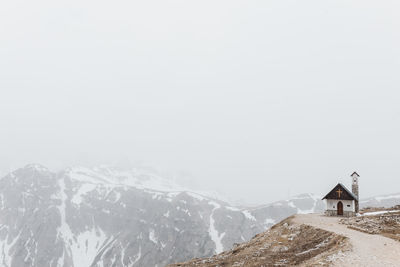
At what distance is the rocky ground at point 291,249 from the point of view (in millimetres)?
29531

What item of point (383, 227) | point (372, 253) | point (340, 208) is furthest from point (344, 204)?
point (372, 253)

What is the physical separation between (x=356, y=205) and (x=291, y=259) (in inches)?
1826

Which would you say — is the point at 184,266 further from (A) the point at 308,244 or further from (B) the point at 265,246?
(A) the point at 308,244

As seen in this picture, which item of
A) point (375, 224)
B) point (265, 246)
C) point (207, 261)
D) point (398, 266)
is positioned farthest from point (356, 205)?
point (398, 266)

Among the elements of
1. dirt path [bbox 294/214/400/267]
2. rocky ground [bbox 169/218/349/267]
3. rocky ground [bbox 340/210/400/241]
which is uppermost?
dirt path [bbox 294/214/400/267]

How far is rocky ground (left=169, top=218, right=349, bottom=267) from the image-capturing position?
96.9 feet

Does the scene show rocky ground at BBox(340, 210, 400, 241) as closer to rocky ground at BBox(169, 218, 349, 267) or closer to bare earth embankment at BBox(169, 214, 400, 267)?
bare earth embankment at BBox(169, 214, 400, 267)

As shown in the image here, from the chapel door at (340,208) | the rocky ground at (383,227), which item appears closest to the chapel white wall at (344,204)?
the chapel door at (340,208)

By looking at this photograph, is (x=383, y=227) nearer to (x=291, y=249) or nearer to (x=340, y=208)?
(x=291, y=249)

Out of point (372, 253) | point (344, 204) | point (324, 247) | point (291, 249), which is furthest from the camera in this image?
point (344, 204)

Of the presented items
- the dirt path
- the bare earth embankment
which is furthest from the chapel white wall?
the dirt path

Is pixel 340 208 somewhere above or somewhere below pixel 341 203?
below

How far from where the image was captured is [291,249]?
37.8 metres

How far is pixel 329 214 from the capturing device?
230 ft
